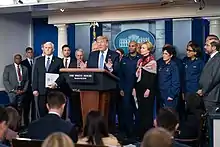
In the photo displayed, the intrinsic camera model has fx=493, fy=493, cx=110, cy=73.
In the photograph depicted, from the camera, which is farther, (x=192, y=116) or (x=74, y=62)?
(x=74, y=62)

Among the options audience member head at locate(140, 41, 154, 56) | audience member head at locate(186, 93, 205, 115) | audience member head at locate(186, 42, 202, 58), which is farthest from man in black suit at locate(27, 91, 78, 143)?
audience member head at locate(186, 42, 202, 58)

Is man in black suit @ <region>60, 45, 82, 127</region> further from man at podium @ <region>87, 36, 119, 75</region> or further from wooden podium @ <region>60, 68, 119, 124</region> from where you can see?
wooden podium @ <region>60, 68, 119, 124</region>

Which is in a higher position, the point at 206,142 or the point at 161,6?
the point at 161,6

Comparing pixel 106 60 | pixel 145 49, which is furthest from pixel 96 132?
pixel 145 49

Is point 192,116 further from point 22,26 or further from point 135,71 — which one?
point 22,26

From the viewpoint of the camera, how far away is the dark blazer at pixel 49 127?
14.3 feet

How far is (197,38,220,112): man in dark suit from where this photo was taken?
7.27 metres

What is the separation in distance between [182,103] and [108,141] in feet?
14.4

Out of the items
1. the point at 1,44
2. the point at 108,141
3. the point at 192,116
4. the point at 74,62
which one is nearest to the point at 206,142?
the point at 192,116

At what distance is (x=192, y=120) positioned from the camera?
20.3 feet

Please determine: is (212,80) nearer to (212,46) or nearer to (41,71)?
(212,46)

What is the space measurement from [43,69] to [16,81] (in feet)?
5.38

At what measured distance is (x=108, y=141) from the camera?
4.20 meters

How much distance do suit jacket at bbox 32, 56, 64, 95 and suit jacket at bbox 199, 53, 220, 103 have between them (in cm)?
280
